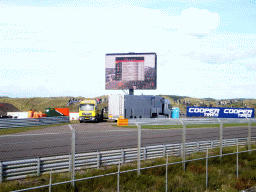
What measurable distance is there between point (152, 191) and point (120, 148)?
2658mm

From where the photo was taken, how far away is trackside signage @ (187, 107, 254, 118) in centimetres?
5375

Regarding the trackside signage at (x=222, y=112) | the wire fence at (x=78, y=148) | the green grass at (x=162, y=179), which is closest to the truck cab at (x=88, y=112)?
the trackside signage at (x=222, y=112)

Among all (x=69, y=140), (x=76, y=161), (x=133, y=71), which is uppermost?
(x=133, y=71)

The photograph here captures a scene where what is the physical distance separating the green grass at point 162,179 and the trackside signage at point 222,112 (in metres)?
42.8

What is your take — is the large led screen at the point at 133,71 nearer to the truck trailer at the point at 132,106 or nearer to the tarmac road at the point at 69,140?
the truck trailer at the point at 132,106

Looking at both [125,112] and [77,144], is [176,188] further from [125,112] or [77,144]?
[125,112]

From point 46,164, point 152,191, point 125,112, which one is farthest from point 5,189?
point 125,112

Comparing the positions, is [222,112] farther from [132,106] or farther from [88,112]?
[88,112]

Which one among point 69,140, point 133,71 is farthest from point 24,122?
point 69,140

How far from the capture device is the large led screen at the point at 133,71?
4434cm

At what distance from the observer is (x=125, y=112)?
3919 cm

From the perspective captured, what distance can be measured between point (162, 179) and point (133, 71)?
116 feet

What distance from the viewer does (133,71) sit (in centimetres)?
4431

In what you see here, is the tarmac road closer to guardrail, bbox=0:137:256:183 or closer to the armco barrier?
guardrail, bbox=0:137:256:183
